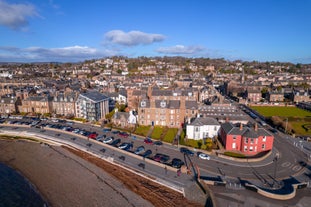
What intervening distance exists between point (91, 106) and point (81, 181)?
27331mm

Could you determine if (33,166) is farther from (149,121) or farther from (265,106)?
(265,106)

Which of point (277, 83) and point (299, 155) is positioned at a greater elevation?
point (277, 83)

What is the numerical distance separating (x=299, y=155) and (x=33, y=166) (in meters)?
48.3

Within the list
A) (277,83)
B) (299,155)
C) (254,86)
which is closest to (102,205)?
(299,155)

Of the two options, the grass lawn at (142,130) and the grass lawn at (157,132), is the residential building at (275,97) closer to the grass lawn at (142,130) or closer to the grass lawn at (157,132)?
the grass lawn at (157,132)

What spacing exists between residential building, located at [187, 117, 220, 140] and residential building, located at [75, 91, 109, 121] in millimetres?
26876

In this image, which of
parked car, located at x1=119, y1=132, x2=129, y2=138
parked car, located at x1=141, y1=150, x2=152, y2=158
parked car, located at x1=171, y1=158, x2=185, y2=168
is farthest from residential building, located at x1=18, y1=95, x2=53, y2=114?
parked car, located at x1=171, y1=158, x2=185, y2=168

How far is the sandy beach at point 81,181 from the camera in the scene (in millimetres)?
25516

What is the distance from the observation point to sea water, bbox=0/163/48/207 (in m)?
26.8

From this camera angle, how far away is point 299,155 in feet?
117

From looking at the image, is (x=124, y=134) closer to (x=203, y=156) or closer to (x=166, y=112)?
(x=166, y=112)

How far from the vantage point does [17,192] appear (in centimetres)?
2925

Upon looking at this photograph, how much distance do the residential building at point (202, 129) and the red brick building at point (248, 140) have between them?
15.7 feet

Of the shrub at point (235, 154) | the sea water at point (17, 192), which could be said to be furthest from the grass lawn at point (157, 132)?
the sea water at point (17, 192)
